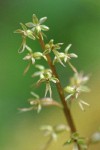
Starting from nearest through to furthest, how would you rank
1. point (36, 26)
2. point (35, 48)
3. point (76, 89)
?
point (36, 26) → point (76, 89) → point (35, 48)

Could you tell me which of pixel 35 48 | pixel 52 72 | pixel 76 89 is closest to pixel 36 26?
pixel 52 72

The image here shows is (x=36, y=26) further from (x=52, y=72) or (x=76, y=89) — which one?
(x=76, y=89)

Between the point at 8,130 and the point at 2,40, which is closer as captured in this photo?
the point at 8,130

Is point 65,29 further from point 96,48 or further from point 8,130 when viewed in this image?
point 8,130

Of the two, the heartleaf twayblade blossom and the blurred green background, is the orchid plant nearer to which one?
the heartleaf twayblade blossom

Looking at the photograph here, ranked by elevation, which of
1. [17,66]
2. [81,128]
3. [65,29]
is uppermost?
[65,29]

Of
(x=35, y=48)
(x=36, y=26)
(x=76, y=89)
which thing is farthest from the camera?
(x=35, y=48)

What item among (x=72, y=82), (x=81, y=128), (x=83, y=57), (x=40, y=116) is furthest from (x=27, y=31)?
(x=83, y=57)

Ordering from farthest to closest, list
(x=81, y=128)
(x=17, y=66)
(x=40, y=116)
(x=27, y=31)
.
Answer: (x=17, y=66) < (x=40, y=116) < (x=81, y=128) < (x=27, y=31)
